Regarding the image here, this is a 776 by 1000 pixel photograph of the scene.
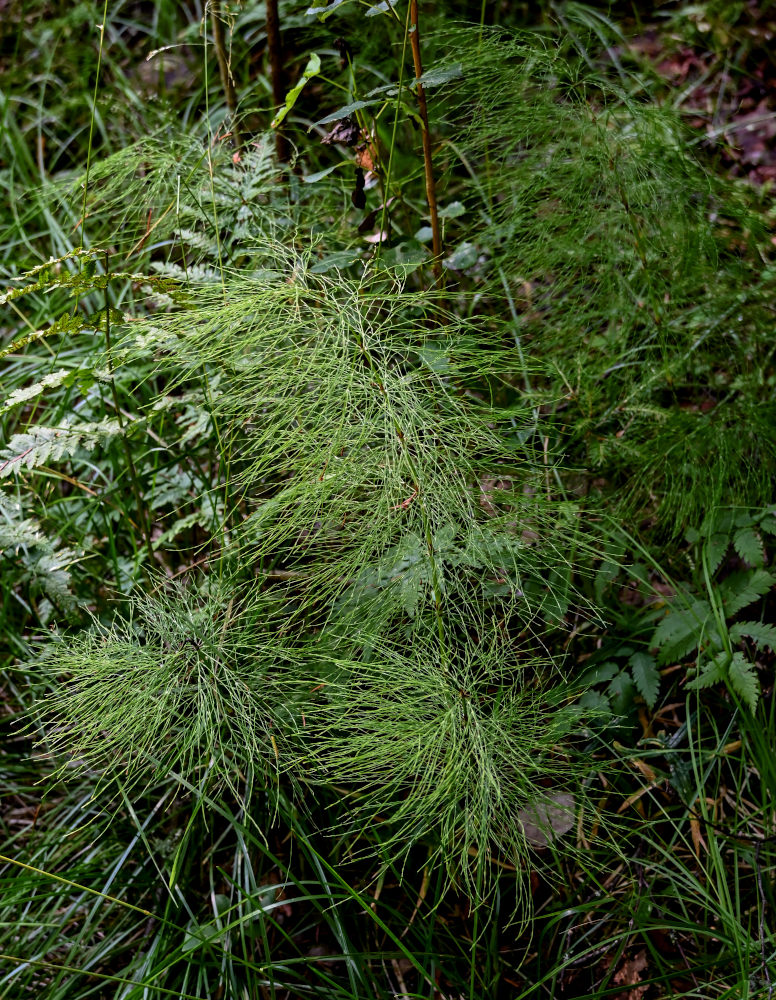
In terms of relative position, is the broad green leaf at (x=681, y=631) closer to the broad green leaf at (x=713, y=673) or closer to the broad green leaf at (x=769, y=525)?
the broad green leaf at (x=713, y=673)

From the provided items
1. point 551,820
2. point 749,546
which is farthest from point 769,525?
point 551,820

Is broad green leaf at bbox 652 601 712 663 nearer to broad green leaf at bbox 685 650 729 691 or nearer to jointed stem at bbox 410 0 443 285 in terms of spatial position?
broad green leaf at bbox 685 650 729 691

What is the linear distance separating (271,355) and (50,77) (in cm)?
268

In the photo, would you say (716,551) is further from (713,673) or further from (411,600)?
(411,600)

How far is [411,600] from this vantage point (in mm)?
1499

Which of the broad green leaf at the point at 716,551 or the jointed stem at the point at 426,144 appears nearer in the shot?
the jointed stem at the point at 426,144

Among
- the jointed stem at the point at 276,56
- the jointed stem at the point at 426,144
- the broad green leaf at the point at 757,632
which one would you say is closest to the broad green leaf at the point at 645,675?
the broad green leaf at the point at 757,632

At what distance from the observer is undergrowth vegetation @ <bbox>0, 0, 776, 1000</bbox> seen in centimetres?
147

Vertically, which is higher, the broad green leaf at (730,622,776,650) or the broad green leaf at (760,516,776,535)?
the broad green leaf at (760,516,776,535)

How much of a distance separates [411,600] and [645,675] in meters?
0.58

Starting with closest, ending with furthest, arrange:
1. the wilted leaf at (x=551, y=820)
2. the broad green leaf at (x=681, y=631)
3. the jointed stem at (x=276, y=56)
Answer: the wilted leaf at (x=551, y=820) → the broad green leaf at (x=681, y=631) → the jointed stem at (x=276, y=56)

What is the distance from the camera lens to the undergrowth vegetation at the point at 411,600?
1.47 metres

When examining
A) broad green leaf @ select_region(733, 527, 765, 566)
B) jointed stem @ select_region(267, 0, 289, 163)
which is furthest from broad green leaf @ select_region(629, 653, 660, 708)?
jointed stem @ select_region(267, 0, 289, 163)

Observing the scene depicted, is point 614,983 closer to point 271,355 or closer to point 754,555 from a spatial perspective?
point 754,555
